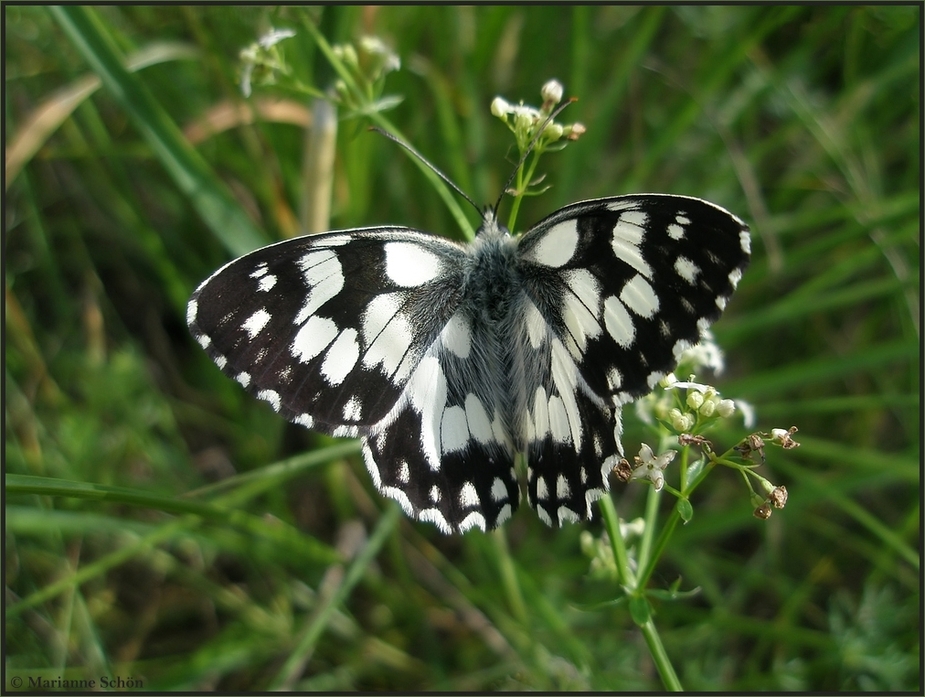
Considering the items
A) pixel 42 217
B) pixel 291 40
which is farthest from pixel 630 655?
pixel 42 217

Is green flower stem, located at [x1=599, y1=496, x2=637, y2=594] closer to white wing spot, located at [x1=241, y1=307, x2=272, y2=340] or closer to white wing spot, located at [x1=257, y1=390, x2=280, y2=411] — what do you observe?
white wing spot, located at [x1=257, y1=390, x2=280, y2=411]

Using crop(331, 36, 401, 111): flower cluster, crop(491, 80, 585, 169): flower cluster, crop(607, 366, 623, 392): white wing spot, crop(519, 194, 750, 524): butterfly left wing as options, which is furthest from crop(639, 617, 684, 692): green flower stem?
crop(331, 36, 401, 111): flower cluster

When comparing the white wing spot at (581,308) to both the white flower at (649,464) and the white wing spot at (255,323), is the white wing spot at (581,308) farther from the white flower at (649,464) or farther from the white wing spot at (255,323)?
the white wing spot at (255,323)

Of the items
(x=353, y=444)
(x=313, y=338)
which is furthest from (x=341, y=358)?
(x=353, y=444)

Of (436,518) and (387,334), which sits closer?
(436,518)

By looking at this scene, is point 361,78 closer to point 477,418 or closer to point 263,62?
point 263,62

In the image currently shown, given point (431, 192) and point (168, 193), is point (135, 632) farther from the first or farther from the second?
point (431, 192)
